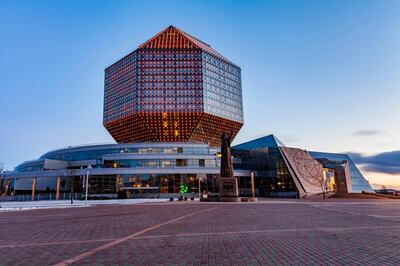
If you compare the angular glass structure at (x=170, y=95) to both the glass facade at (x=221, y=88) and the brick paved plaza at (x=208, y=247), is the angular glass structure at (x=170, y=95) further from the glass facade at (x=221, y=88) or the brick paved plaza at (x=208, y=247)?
the brick paved plaza at (x=208, y=247)

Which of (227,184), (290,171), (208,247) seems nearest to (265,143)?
(290,171)

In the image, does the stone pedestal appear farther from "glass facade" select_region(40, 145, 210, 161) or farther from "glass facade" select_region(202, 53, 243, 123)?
"glass facade" select_region(202, 53, 243, 123)

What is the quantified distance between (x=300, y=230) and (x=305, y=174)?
63.7 metres

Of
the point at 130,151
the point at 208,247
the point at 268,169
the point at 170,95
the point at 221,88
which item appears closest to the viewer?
the point at 208,247

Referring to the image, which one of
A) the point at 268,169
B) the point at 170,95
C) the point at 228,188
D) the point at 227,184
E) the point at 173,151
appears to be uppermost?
the point at 170,95

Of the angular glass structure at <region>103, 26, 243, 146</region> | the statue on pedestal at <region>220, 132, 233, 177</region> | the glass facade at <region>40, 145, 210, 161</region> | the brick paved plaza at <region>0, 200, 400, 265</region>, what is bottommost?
the brick paved plaza at <region>0, 200, 400, 265</region>

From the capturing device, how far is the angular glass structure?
122m

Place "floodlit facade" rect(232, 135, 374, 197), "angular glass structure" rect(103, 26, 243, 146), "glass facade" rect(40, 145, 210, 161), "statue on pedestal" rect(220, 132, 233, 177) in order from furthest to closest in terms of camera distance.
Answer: "angular glass structure" rect(103, 26, 243, 146), "glass facade" rect(40, 145, 210, 161), "floodlit facade" rect(232, 135, 374, 197), "statue on pedestal" rect(220, 132, 233, 177)

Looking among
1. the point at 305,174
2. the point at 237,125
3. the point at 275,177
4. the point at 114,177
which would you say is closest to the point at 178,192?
the point at 114,177

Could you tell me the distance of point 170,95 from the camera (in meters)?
124

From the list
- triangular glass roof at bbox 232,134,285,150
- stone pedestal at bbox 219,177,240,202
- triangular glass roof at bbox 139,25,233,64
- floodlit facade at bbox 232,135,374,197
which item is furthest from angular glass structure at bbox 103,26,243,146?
stone pedestal at bbox 219,177,240,202

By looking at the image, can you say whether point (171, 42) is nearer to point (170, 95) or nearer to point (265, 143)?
point (170, 95)

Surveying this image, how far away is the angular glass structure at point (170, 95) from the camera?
122m

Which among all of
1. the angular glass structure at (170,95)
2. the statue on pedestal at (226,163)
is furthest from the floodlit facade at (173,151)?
the statue on pedestal at (226,163)
